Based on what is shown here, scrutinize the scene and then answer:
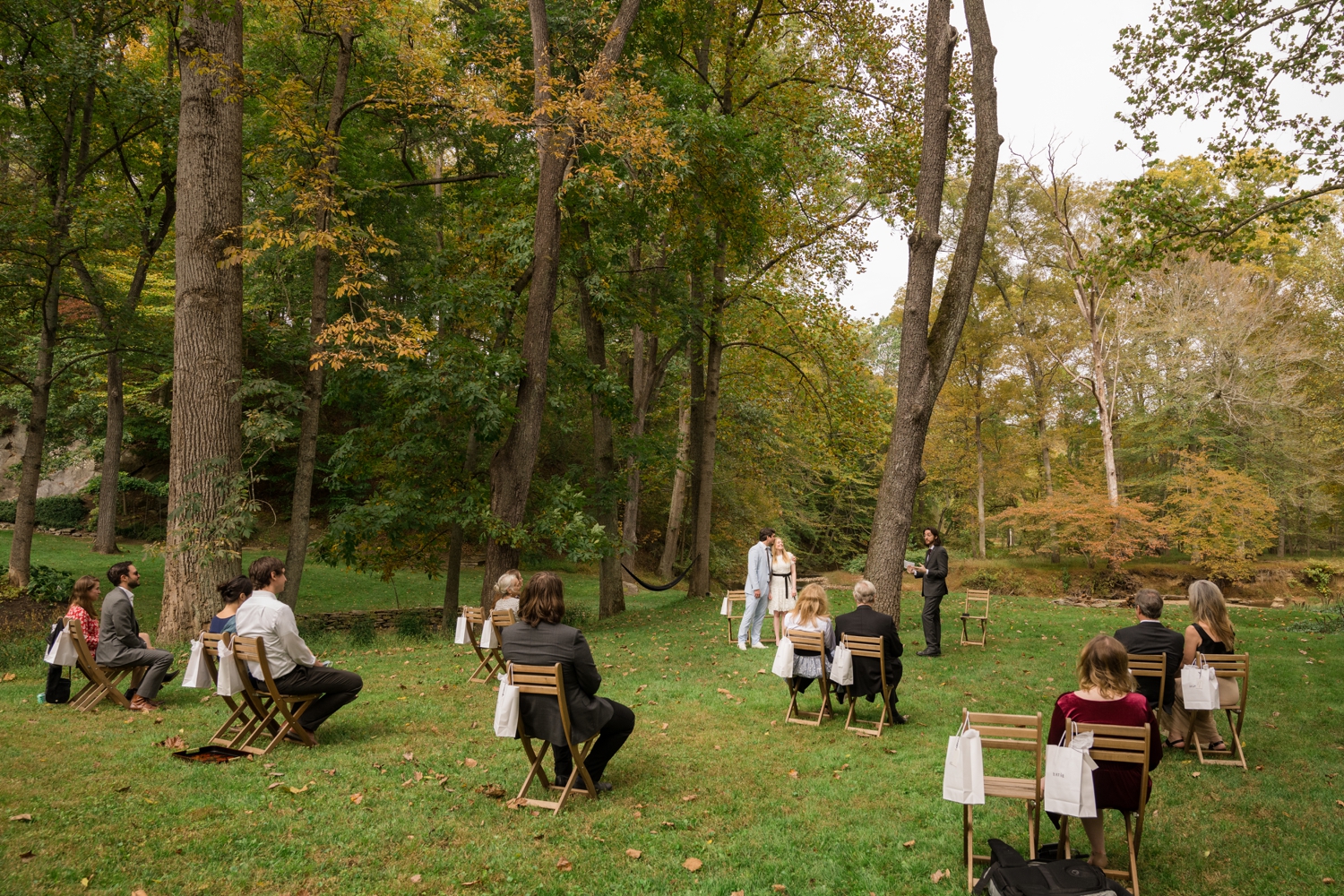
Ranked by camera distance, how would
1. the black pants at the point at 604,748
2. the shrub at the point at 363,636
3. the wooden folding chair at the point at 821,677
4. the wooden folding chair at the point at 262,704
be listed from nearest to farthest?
the black pants at the point at 604,748 → the wooden folding chair at the point at 262,704 → the wooden folding chair at the point at 821,677 → the shrub at the point at 363,636

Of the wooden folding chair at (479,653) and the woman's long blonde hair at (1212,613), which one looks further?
the wooden folding chair at (479,653)

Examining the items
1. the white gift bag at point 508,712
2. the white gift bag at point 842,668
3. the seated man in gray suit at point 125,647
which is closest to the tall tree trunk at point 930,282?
the white gift bag at point 842,668

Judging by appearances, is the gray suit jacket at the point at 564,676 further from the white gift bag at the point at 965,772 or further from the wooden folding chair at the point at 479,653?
the wooden folding chair at the point at 479,653

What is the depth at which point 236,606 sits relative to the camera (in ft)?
21.5

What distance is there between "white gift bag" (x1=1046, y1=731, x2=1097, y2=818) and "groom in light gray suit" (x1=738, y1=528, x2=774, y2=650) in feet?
23.1

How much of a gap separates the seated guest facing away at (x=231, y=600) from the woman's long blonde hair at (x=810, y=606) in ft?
15.8

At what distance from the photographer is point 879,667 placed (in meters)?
7.06

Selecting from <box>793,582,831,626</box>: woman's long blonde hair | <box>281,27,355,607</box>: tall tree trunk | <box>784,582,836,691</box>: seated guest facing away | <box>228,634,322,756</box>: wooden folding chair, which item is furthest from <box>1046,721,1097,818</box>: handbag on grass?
<box>281,27,355,607</box>: tall tree trunk

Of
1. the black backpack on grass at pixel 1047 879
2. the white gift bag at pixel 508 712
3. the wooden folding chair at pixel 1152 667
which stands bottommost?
the black backpack on grass at pixel 1047 879

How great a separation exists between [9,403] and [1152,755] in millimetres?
26939

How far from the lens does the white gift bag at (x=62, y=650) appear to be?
6820mm

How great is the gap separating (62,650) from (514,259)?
8378mm

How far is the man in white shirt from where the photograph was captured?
573cm

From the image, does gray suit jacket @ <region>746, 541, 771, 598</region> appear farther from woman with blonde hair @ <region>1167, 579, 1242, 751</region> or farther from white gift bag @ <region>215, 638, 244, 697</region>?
white gift bag @ <region>215, 638, 244, 697</region>
